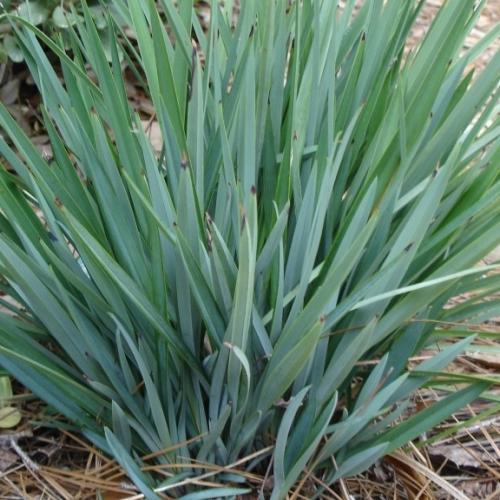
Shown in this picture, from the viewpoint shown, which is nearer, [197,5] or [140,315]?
[140,315]

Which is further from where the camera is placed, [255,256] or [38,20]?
[38,20]

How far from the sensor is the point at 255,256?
1044 mm

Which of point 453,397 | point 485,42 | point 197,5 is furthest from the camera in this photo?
point 197,5

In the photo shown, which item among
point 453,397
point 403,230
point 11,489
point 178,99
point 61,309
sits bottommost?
point 11,489

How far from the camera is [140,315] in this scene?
116cm

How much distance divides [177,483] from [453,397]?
41cm

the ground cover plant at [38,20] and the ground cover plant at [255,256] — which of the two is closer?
the ground cover plant at [255,256]

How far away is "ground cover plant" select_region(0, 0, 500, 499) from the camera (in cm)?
109

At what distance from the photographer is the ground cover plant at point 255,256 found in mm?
1091

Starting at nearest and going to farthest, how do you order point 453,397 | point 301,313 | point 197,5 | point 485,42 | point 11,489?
1. point 301,313
2. point 453,397
3. point 11,489
4. point 485,42
5. point 197,5

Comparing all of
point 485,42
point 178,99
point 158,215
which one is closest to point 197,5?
point 485,42

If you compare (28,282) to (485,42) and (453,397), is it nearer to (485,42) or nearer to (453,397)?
(453,397)

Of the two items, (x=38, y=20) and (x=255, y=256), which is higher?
(x=38, y=20)

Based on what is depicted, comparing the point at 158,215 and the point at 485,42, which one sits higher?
the point at 485,42
